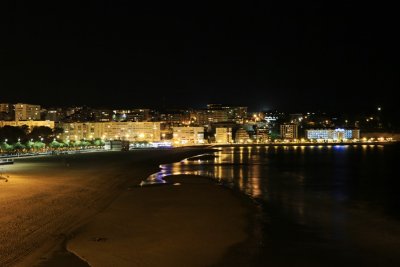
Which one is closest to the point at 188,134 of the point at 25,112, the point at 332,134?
the point at 332,134

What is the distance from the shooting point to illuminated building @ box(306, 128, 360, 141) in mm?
149738

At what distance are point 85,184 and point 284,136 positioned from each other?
14236cm

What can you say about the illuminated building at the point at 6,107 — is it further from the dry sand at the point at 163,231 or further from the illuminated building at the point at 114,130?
the dry sand at the point at 163,231

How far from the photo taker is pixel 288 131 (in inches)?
6437

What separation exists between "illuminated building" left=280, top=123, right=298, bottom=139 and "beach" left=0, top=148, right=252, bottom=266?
141133mm

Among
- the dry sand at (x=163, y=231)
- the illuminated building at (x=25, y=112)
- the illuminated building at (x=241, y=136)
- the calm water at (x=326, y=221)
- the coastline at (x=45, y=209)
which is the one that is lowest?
the calm water at (x=326, y=221)

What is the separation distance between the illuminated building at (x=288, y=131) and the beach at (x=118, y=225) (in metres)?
141

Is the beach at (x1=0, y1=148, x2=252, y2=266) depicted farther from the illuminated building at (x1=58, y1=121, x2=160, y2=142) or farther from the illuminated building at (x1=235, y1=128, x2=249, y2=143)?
the illuminated building at (x1=235, y1=128, x2=249, y2=143)

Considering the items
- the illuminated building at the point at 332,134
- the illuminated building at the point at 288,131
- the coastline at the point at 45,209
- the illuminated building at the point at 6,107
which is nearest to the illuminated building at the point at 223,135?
the illuminated building at the point at 288,131

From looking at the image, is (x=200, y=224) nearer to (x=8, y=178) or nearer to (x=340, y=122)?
(x=8, y=178)

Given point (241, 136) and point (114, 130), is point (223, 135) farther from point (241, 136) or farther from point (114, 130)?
point (114, 130)

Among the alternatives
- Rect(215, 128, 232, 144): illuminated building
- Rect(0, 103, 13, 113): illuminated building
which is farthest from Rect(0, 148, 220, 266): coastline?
Rect(0, 103, 13, 113): illuminated building

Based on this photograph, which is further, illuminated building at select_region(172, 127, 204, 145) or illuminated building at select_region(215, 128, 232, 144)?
illuminated building at select_region(215, 128, 232, 144)

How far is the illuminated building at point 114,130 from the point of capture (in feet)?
436
